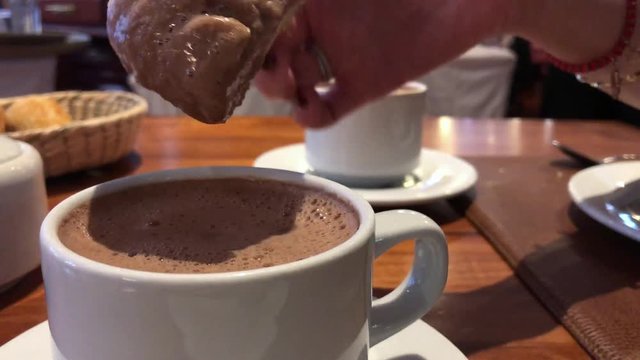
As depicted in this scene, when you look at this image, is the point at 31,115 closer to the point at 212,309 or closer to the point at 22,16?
the point at 212,309

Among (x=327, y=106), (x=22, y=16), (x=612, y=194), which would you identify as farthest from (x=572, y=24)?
(x=22, y=16)

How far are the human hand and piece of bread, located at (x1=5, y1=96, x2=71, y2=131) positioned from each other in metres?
0.34

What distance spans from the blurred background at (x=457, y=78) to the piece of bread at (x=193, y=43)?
1602 millimetres

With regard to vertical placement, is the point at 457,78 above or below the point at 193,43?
below

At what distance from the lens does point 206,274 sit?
1.17 feet

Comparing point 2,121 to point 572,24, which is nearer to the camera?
point 572,24

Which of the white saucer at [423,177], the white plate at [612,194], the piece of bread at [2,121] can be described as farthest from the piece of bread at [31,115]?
the white plate at [612,194]

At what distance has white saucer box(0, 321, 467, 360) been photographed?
0.46 metres

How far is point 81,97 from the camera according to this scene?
1.11 m

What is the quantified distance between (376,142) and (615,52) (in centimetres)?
32

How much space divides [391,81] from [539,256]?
1.00 feet

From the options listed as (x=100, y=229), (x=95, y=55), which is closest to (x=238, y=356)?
(x=100, y=229)

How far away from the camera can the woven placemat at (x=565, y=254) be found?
52cm

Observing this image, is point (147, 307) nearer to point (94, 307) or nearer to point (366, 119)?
point (94, 307)
